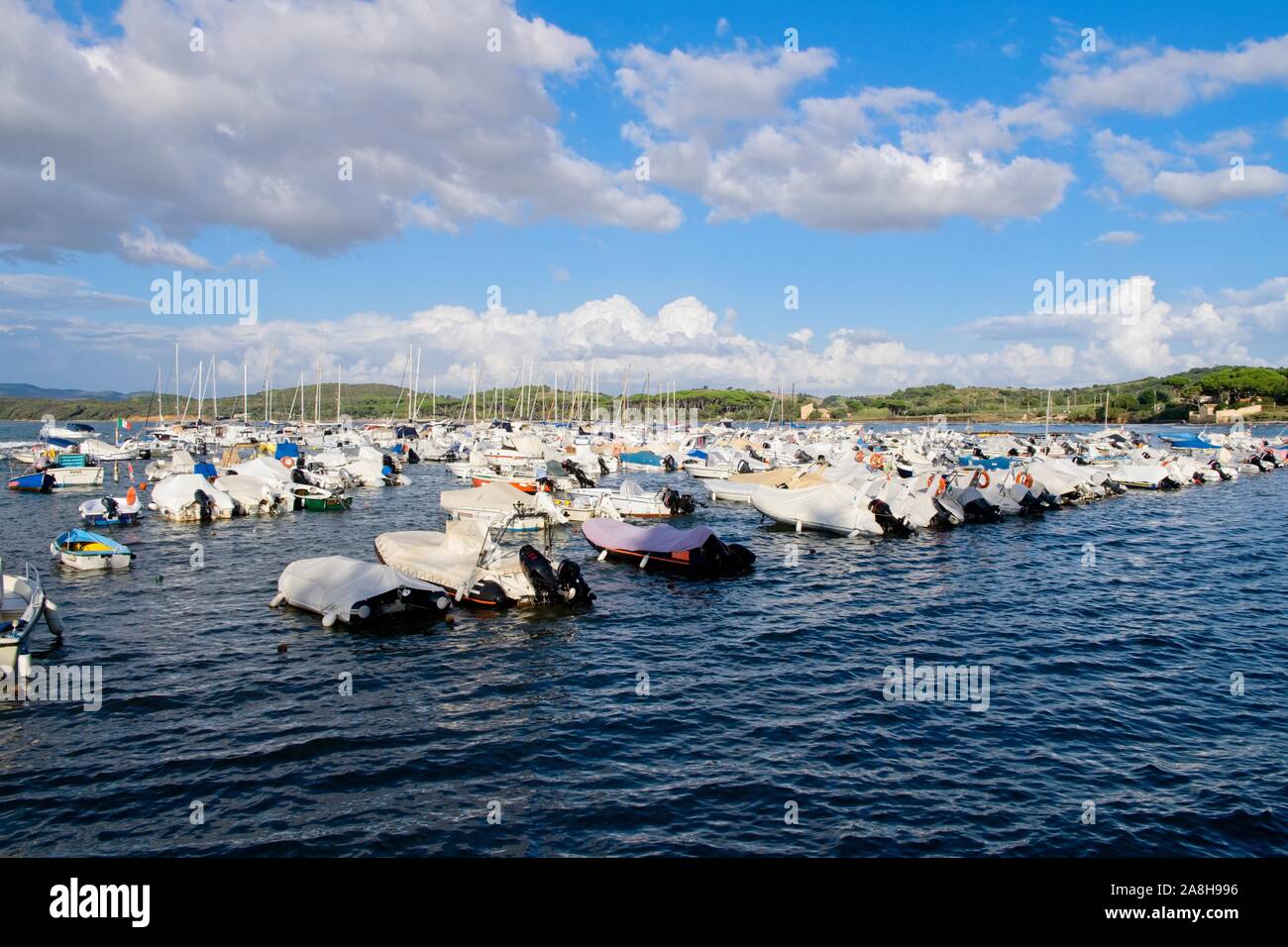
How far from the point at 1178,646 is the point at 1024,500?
117 feet

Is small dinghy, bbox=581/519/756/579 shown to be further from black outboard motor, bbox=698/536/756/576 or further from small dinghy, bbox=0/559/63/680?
small dinghy, bbox=0/559/63/680

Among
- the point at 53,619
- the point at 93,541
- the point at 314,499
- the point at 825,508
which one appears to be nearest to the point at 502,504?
the point at 93,541

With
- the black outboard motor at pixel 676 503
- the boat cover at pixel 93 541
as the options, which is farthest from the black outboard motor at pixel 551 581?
the black outboard motor at pixel 676 503

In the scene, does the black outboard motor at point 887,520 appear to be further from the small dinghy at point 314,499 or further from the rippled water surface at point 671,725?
the small dinghy at point 314,499

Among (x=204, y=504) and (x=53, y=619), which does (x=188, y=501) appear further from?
(x=53, y=619)

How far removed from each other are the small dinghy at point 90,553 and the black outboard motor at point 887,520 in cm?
4190

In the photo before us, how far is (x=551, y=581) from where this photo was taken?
104ft

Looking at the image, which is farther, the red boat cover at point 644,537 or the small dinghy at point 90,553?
the red boat cover at point 644,537

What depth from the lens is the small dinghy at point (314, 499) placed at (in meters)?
58.8

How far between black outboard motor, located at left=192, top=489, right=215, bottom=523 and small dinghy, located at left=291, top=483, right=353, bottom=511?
21.2 feet

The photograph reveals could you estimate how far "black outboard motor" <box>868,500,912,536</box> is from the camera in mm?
50906

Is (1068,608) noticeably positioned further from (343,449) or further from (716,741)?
(343,449)

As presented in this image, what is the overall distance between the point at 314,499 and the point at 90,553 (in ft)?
70.0
